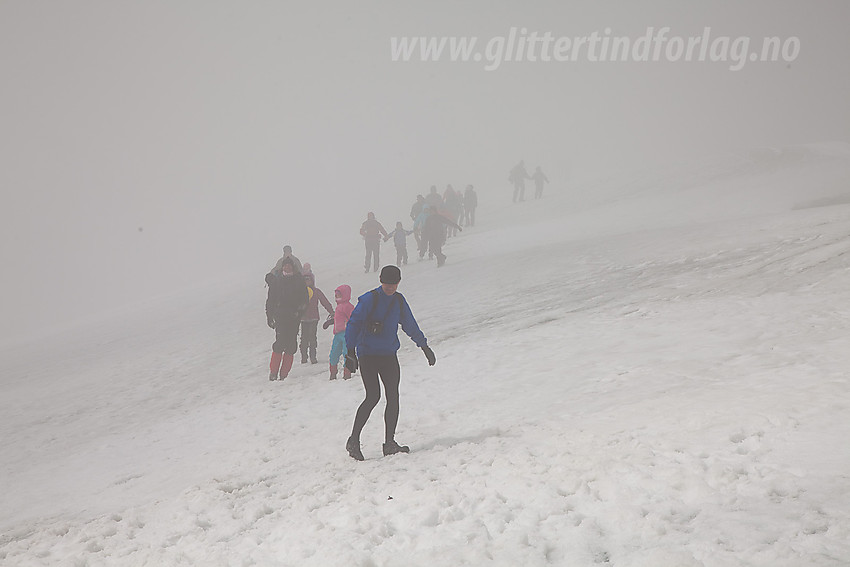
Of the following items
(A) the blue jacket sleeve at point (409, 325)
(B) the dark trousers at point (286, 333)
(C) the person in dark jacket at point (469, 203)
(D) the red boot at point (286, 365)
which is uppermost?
(C) the person in dark jacket at point (469, 203)

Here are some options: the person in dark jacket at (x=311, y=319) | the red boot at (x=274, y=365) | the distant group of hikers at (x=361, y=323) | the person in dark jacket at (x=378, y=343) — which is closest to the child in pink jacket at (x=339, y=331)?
the distant group of hikers at (x=361, y=323)

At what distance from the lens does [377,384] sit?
632cm

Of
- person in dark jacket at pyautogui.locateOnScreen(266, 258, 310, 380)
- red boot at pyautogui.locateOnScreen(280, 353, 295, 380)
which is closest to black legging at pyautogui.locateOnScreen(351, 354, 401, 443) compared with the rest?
person in dark jacket at pyautogui.locateOnScreen(266, 258, 310, 380)

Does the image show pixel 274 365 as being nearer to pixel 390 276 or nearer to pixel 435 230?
pixel 390 276

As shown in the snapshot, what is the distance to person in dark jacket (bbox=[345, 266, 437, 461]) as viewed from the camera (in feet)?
20.1

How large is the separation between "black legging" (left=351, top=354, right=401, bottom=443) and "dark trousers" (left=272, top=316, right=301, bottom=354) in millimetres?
4887

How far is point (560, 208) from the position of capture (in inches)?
1217

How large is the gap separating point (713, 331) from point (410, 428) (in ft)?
15.3

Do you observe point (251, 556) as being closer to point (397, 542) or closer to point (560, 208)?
point (397, 542)

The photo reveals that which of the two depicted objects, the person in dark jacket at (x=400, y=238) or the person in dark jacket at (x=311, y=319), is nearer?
the person in dark jacket at (x=311, y=319)

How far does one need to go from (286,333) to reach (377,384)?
507 cm

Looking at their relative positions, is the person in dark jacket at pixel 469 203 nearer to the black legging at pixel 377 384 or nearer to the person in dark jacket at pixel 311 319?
the person in dark jacket at pixel 311 319

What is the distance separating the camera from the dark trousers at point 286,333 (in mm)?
10844

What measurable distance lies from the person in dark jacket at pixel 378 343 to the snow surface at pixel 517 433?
0.47 m
